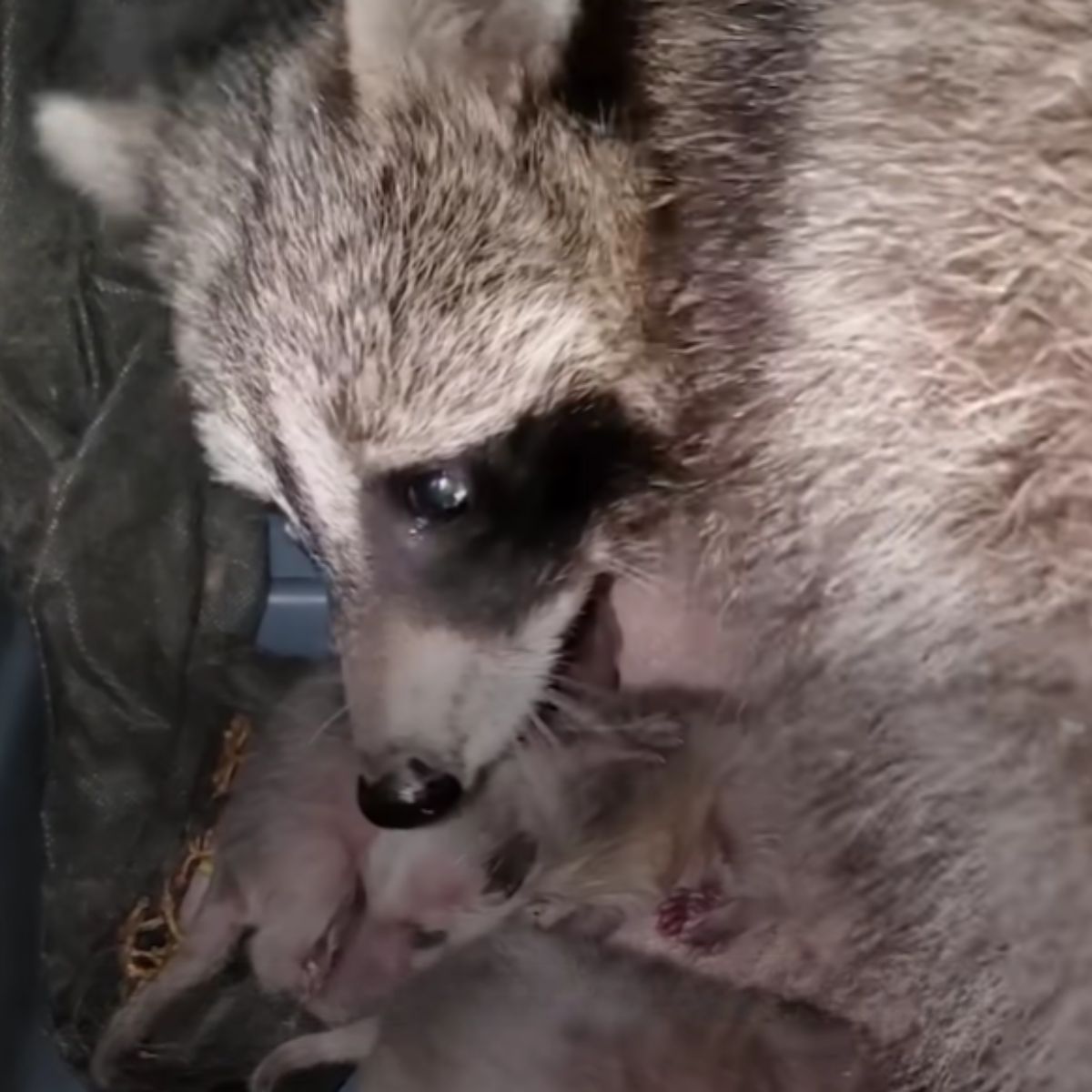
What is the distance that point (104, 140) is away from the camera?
163 cm

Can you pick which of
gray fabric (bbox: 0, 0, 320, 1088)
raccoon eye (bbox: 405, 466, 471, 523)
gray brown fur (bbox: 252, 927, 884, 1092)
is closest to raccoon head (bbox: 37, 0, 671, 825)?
raccoon eye (bbox: 405, 466, 471, 523)

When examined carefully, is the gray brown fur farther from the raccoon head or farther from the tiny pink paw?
the raccoon head

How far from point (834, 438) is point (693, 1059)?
1.56ft

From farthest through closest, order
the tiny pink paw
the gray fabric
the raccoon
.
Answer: the gray fabric
the tiny pink paw
the raccoon

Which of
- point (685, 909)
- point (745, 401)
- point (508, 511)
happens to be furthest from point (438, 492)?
point (685, 909)

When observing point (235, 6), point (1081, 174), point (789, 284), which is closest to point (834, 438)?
point (789, 284)

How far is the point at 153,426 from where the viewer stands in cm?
190

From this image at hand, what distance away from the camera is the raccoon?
3.94 ft

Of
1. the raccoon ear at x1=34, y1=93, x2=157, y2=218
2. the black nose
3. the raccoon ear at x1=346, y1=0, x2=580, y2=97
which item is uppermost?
the raccoon ear at x1=346, y1=0, x2=580, y2=97

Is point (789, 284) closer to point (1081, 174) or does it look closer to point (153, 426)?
point (1081, 174)

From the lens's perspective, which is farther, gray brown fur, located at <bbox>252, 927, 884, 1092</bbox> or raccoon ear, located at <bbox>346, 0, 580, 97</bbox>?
gray brown fur, located at <bbox>252, 927, 884, 1092</bbox>

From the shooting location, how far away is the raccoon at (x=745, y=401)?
3.94ft

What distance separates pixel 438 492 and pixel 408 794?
0.76ft

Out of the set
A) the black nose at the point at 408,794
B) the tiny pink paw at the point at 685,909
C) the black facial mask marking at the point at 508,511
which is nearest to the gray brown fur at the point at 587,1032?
the tiny pink paw at the point at 685,909
